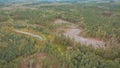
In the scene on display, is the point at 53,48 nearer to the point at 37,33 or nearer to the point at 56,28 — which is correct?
the point at 37,33

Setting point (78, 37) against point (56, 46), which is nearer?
point (56, 46)

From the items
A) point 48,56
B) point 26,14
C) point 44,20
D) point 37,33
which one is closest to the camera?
point 48,56

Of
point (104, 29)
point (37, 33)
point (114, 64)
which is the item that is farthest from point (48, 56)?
point (104, 29)

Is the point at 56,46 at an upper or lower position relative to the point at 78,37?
upper

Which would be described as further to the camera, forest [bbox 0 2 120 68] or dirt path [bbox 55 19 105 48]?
dirt path [bbox 55 19 105 48]

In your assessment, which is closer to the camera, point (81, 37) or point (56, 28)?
point (81, 37)

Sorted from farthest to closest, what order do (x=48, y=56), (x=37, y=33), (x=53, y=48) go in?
(x=37, y=33) → (x=53, y=48) → (x=48, y=56)

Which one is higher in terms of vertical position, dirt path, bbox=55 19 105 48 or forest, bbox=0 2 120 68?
forest, bbox=0 2 120 68

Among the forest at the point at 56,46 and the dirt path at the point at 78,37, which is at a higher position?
the forest at the point at 56,46

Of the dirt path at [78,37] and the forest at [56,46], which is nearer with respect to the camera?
the forest at [56,46]

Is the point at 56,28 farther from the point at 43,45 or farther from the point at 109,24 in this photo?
the point at 43,45
